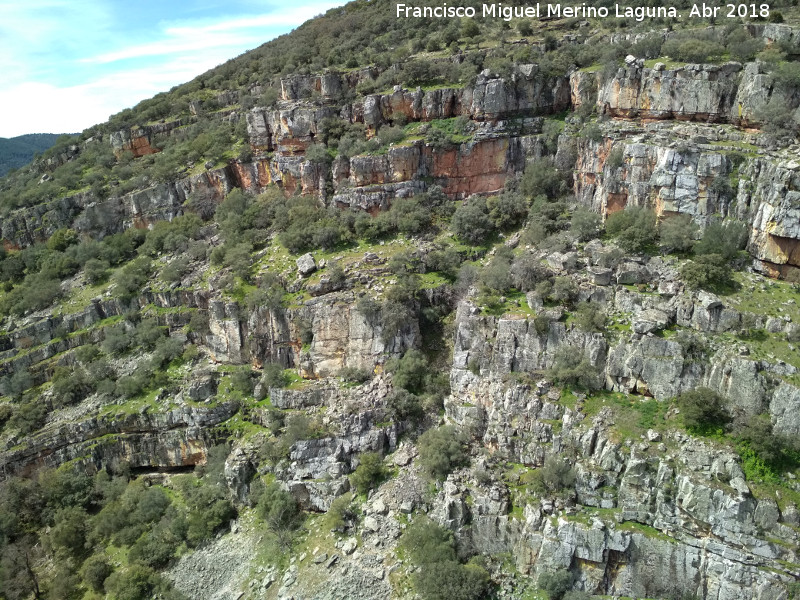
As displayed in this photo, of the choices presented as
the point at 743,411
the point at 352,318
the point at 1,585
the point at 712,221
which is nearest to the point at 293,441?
the point at 352,318

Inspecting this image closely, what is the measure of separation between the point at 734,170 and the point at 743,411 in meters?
15.1

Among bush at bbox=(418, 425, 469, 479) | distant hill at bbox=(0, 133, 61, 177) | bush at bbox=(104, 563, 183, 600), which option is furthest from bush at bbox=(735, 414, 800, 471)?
distant hill at bbox=(0, 133, 61, 177)

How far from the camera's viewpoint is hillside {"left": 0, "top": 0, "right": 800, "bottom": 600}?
23.8 metres

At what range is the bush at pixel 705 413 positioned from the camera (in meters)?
23.5

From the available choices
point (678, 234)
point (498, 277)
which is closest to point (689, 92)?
point (678, 234)

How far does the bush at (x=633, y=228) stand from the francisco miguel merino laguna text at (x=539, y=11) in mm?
26058

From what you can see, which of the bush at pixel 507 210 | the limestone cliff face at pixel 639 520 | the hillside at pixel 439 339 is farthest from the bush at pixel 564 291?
the bush at pixel 507 210

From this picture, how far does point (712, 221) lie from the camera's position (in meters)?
30.6

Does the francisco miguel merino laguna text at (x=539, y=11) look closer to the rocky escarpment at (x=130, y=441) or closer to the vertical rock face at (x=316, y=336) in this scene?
the vertical rock face at (x=316, y=336)

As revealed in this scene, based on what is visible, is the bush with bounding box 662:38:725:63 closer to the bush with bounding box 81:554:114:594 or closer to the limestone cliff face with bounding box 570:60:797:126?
the limestone cliff face with bounding box 570:60:797:126

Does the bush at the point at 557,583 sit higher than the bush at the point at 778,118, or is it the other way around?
the bush at the point at 778,118

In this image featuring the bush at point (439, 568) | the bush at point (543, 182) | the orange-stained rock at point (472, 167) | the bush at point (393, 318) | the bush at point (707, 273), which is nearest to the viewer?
the bush at point (439, 568)

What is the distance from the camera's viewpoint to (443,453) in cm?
2791

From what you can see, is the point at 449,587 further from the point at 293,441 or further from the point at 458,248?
the point at 458,248
